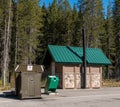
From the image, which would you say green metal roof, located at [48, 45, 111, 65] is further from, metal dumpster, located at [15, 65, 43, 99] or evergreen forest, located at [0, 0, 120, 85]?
evergreen forest, located at [0, 0, 120, 85]

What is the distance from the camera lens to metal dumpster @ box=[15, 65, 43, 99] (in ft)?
65.9

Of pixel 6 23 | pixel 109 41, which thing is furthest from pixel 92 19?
pixel 6 23

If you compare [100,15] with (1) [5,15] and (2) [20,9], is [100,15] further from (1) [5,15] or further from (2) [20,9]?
(1) [5,15]

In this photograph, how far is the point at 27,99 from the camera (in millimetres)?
19859

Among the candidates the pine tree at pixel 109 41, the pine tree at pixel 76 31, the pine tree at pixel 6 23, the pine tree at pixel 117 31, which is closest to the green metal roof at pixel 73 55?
the pine tree at pixel 6 23

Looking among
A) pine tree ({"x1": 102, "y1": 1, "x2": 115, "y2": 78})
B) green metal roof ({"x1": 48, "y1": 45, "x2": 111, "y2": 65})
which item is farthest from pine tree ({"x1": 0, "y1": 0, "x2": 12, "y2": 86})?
pine tree ({"x1": 102, "y1": 1, "x2": 115, "y2": 78})

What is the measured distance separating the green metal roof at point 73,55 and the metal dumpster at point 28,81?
10.2m

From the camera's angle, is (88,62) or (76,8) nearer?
(88,62)

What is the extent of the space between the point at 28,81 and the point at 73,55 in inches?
491

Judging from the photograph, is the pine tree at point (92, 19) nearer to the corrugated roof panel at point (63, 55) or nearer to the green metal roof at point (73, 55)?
the green metal roof at point (73, 55)

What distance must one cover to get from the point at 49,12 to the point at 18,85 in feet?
182

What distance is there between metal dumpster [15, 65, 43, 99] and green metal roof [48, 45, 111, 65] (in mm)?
10220

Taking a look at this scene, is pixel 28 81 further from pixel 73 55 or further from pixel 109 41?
pixel 109 41

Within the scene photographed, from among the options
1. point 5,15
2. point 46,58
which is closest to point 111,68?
point 5,15
